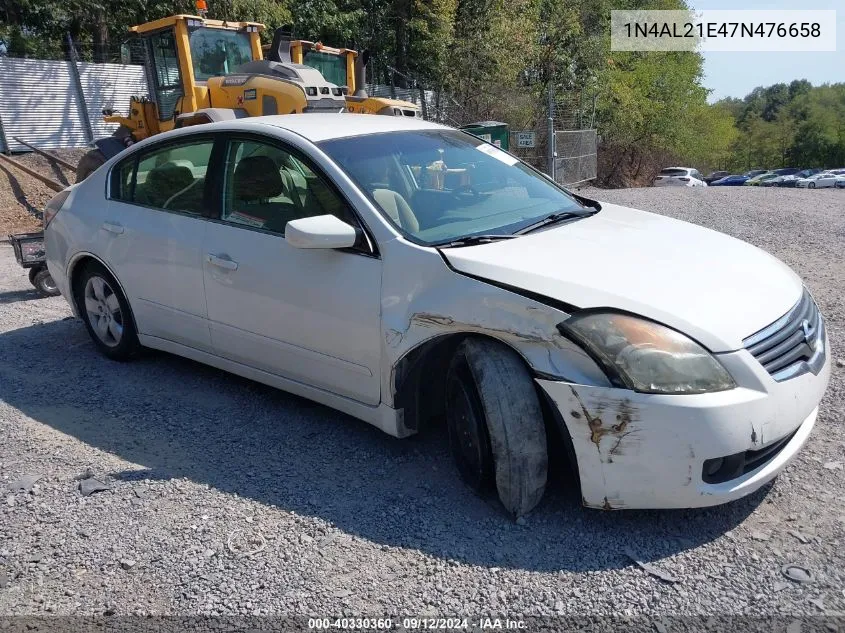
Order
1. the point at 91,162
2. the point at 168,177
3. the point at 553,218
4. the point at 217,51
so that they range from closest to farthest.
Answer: the point at 553,218
the point at 168,177
the point at 91,162
the point at 217,51

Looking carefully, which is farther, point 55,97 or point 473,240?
point 55,97

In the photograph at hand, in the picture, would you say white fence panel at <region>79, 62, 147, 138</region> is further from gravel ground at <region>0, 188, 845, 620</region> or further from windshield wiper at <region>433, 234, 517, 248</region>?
windshield wiper at <region>433, 234, 517, 248</region>

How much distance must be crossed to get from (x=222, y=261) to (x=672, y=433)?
2.55 metres

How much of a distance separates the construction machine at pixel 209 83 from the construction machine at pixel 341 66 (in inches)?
1.5

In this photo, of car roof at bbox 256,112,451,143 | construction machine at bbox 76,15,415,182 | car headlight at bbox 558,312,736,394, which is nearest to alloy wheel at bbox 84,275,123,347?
car roof at bbox 256,112,451,143

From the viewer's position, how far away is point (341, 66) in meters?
13.7

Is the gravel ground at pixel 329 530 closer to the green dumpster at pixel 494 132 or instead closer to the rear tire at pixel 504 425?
the rear tire at pixel 504 425

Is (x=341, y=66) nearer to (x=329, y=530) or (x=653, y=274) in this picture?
(x=653, y=274)

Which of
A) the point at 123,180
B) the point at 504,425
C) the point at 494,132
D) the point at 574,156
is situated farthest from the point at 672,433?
the point at 574,156

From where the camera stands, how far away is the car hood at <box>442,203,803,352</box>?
2707 mm

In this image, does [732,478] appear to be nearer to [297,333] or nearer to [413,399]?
[413,399]

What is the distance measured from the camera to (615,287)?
9.19 ft

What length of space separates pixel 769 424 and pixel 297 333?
2190 millimetres

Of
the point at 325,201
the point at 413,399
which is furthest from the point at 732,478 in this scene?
the point at 325,201
